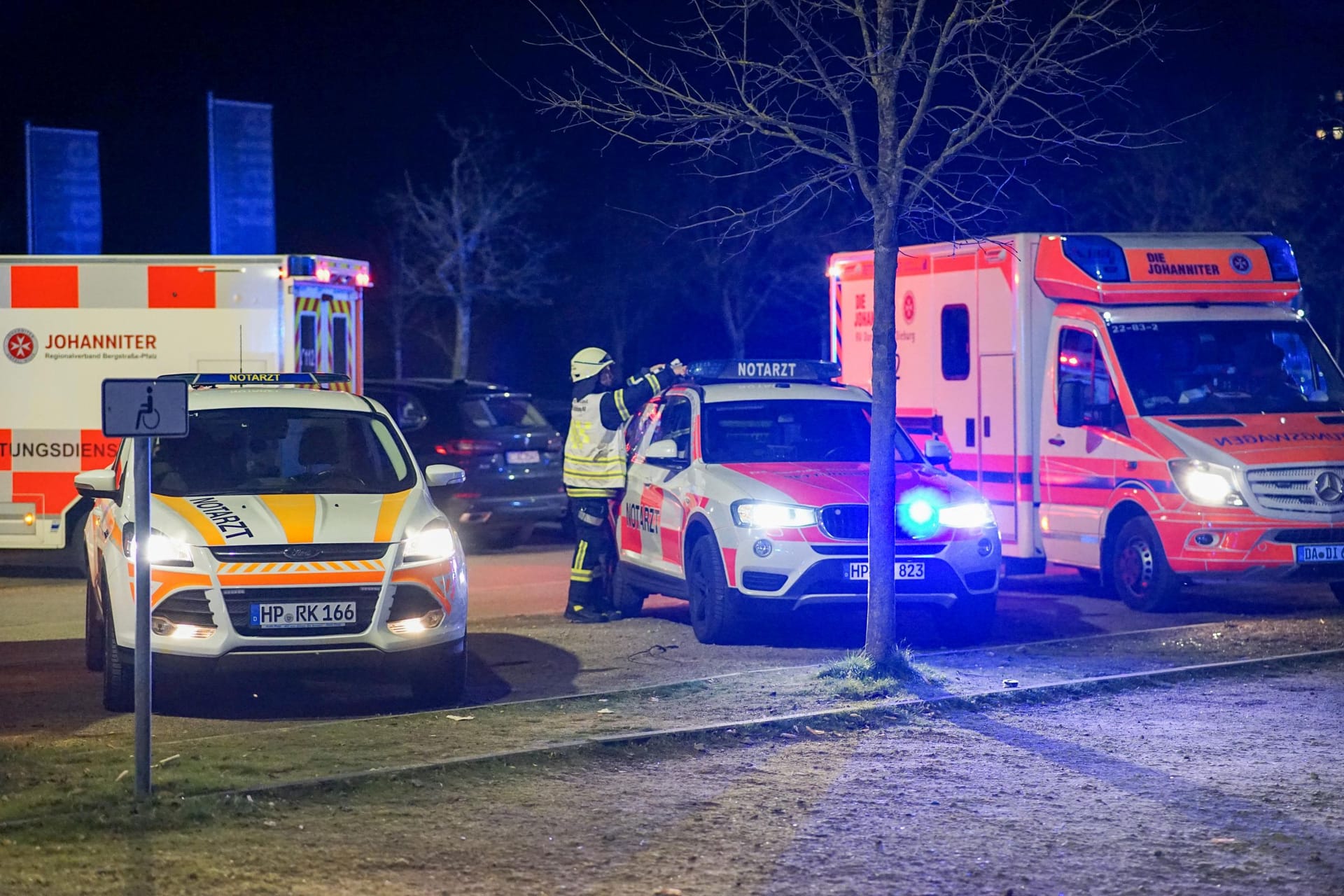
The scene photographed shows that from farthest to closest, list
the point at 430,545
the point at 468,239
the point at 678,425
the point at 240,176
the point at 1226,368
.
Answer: the point at 468,239 → the point at 240,176 → the point at 1226,368 → the point at 678,425 → the point at 430,545

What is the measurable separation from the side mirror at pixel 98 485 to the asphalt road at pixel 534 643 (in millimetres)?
1116

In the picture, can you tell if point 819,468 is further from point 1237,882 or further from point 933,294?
point 1237,882

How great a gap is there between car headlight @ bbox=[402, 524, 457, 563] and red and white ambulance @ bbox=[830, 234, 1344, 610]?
5.39 metres

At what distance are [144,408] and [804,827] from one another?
294 cm

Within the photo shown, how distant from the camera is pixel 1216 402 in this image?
12.8 m

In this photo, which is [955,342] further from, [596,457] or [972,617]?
[596,457]

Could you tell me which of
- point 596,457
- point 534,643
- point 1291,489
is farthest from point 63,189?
point 1291,489

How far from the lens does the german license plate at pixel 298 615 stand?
8266 mm

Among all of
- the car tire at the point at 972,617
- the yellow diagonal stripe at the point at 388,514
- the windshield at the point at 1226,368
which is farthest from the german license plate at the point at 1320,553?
the yellow diagonal stripe at the point at 388,514

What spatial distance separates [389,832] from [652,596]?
7798mm

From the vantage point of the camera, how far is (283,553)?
27.4ft

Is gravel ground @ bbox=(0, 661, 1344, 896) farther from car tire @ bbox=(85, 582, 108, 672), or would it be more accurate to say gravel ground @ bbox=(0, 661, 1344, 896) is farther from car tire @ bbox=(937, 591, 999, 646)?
car tire @ bbox=(85, 582, 108, 672)

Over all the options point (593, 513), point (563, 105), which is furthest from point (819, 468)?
point (563, 105)

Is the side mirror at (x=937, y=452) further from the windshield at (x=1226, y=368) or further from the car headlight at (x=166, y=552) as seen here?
the car headlight at (x=166, y=552)
